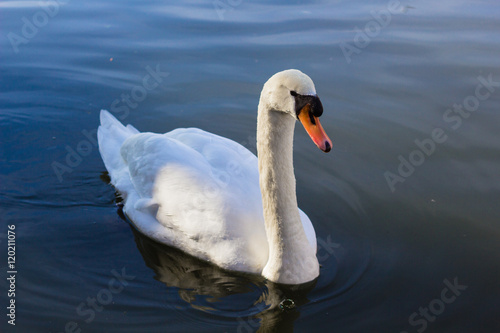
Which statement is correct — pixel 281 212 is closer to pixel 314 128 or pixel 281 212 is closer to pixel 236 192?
pixel 236 192

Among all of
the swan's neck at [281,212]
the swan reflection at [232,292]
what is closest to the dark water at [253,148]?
the swan reflection at [232,292]

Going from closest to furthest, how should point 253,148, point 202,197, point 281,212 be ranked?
point 281,212, point 202,197, point 253,148

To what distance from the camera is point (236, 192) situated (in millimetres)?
5301

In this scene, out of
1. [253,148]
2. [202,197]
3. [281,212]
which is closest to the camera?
[281,212]

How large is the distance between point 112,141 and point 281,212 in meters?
2.94

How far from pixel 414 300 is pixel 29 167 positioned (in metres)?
4.48

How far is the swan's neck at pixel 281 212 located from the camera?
4.67 meters

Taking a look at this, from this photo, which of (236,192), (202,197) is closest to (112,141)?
(202,197)

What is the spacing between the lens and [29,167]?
22.0ft

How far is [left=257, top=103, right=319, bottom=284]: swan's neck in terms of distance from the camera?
4672mm

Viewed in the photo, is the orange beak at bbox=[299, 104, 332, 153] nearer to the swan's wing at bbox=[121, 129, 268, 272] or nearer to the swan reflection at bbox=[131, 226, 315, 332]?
the swan's wing at bbox=[121, 129, 268, 272]

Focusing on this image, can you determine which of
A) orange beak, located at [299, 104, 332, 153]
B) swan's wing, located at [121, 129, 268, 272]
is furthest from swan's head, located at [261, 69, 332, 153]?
swan's wing, located at [121, 129, 268, 272]

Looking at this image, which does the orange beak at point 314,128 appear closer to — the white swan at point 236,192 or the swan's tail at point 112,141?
the white swan at point 236,192

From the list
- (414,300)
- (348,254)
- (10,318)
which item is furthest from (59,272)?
(414,300)
